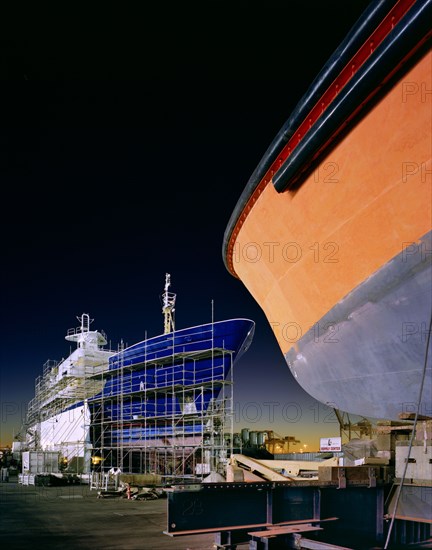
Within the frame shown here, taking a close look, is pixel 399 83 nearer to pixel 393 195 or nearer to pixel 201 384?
pixel 393 195

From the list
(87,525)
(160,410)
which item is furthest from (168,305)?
(87,525)

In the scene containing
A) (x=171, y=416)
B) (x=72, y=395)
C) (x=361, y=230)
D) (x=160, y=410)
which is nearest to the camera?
(x=361, y=230)

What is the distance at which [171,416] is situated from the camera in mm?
24719

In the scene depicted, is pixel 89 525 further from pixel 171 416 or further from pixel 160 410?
pixel 160 410

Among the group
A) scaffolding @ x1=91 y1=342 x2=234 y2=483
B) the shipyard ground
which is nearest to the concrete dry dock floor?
the shipyard ground

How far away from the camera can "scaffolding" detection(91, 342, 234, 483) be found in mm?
23781

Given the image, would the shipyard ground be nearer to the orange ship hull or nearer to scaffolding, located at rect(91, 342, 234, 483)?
the orange ship hull

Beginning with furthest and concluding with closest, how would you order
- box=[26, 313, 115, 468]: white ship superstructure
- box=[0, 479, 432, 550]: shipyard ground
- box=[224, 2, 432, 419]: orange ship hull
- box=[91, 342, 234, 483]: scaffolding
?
box=[26, 313, 115, 468]: white ship superstructure < box=[91, 342, 234, 483]: scaffolding < box=[0, 479, 432, 550]: shipyard ground < box=[224, 2, 432, 419]: orange ship hull

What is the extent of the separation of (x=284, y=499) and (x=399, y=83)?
16.7ft

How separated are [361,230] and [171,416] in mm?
21032

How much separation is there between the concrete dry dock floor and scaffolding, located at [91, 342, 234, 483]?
6253 millimetres

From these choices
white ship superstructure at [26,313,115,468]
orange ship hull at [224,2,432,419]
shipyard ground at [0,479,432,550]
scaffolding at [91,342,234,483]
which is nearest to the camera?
orange ship hull at [224,2,432,419]

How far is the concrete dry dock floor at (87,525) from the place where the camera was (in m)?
9.23

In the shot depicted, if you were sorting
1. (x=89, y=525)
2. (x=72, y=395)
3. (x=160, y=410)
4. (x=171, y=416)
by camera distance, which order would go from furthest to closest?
(x=72, y=395)
(x=160, y=410)
(x=171, y=416)
(x=89, y=525)
